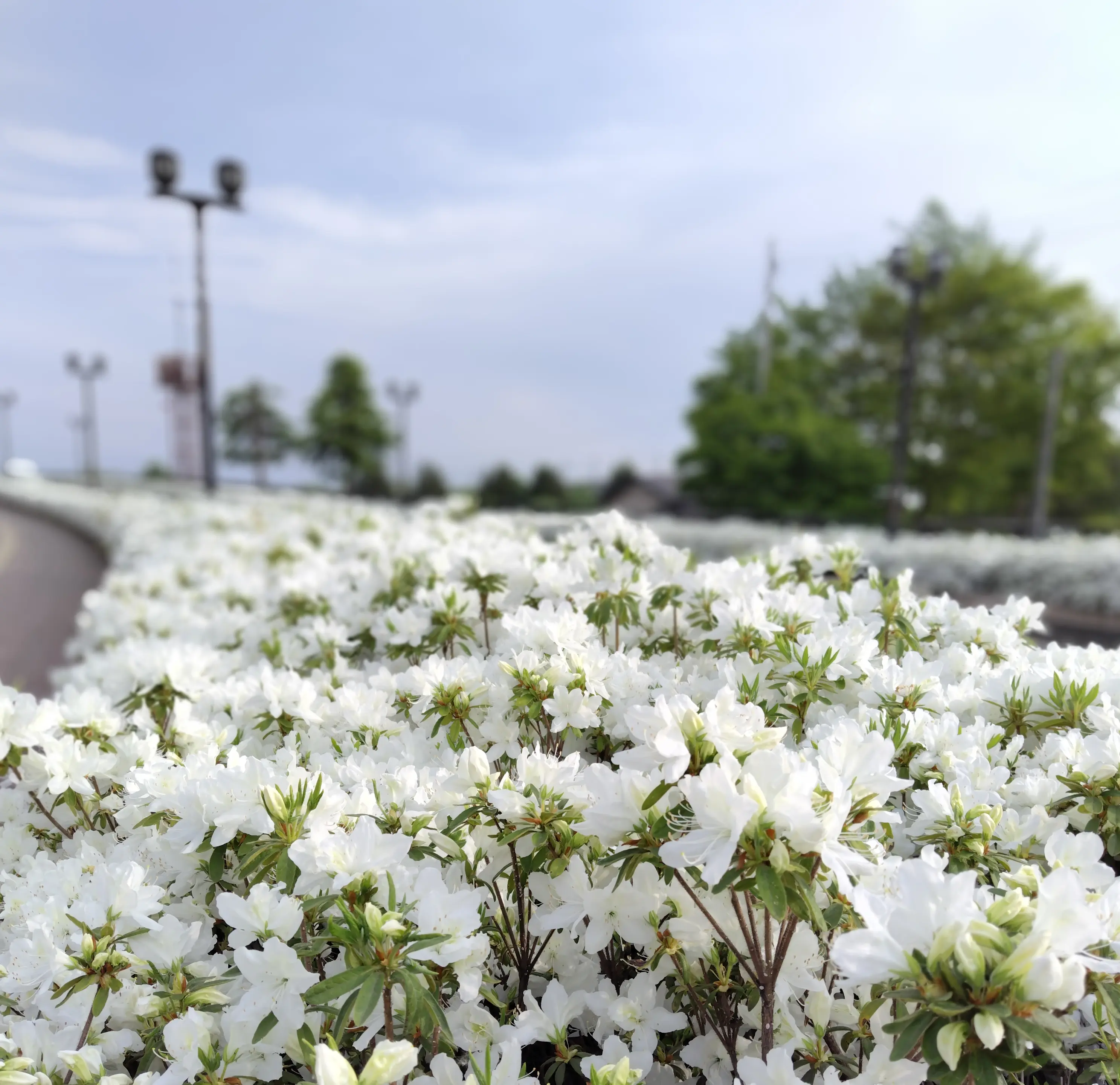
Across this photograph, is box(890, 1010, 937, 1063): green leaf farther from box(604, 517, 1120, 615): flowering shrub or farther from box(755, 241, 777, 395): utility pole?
box(755, 241, 777, 395): utility pole

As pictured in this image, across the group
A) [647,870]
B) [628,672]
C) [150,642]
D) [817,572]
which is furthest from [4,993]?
[817,572]

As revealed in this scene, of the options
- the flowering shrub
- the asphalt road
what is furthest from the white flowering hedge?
the flowering shrub

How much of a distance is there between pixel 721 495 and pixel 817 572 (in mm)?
25548

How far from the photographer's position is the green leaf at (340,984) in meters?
1.23

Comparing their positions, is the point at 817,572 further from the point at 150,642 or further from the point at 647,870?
the point at 150,642

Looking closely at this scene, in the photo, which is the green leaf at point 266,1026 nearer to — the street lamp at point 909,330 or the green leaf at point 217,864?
the green leaf at point 217,864

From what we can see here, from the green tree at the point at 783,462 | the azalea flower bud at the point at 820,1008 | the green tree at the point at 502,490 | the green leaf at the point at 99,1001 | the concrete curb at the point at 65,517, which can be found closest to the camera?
the green leaf at the point at 99,1001

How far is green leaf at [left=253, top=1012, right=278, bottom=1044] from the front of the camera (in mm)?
1327

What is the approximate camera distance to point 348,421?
2159 inches

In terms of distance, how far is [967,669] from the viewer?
94.0 inches

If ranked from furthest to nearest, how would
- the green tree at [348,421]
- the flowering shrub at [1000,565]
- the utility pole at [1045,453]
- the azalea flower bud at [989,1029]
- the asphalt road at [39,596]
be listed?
the green tree at [348,421], the utility pole at [1045,453], the flowering shrub at [1000,565], the asphalt road at [39,596], the azalea flower bud at [989,1029]

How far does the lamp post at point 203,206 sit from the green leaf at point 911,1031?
51.9 ft

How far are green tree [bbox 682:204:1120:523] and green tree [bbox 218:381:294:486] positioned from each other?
43837 millimetres

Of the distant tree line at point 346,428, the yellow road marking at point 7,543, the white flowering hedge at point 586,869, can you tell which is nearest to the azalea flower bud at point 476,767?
the white flowering hedge at point 586,869
